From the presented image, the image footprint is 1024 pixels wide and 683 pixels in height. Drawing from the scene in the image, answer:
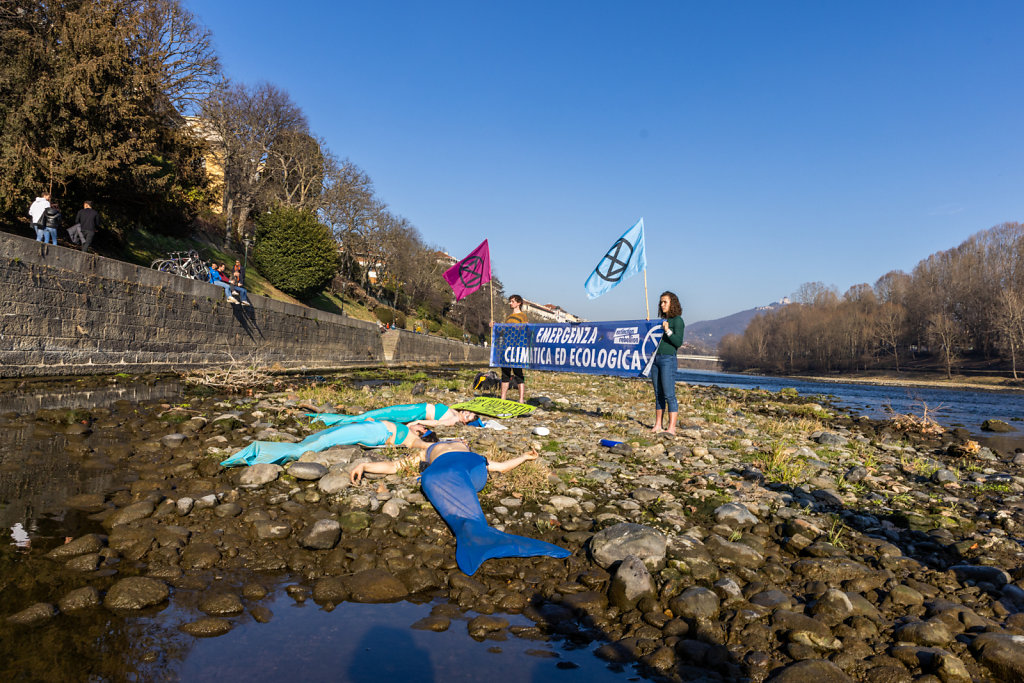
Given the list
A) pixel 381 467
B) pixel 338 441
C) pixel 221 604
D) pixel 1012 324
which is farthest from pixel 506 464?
pixel 1012 324

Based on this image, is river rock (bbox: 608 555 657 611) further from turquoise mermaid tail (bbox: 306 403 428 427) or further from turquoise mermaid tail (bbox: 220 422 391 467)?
turquoise mermaid tail (bbox: 306 403 428 427)

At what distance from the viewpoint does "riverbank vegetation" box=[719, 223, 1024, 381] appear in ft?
202

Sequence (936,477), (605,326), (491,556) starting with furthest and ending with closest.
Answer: (605,326) < (936,477) < (491,556)

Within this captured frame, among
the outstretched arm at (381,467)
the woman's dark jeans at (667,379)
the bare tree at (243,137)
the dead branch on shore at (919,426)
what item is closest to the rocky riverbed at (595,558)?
the outstretched arm at (381,467)

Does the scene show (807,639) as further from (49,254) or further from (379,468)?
(49,254)

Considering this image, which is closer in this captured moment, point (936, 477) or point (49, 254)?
point (936, 477)

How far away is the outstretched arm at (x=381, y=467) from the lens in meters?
4.75

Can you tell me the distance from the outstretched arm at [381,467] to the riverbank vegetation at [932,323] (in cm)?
6655

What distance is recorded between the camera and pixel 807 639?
2625mm

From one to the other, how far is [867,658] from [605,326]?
7193 millimetres

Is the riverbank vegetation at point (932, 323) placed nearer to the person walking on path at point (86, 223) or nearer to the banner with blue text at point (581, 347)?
the banner with blue text at point (581, 347)

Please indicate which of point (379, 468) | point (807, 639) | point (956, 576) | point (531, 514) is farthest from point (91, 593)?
point (956, 576)

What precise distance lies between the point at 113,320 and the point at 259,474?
34.3 ft

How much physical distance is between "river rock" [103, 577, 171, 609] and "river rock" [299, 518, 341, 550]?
84cm
